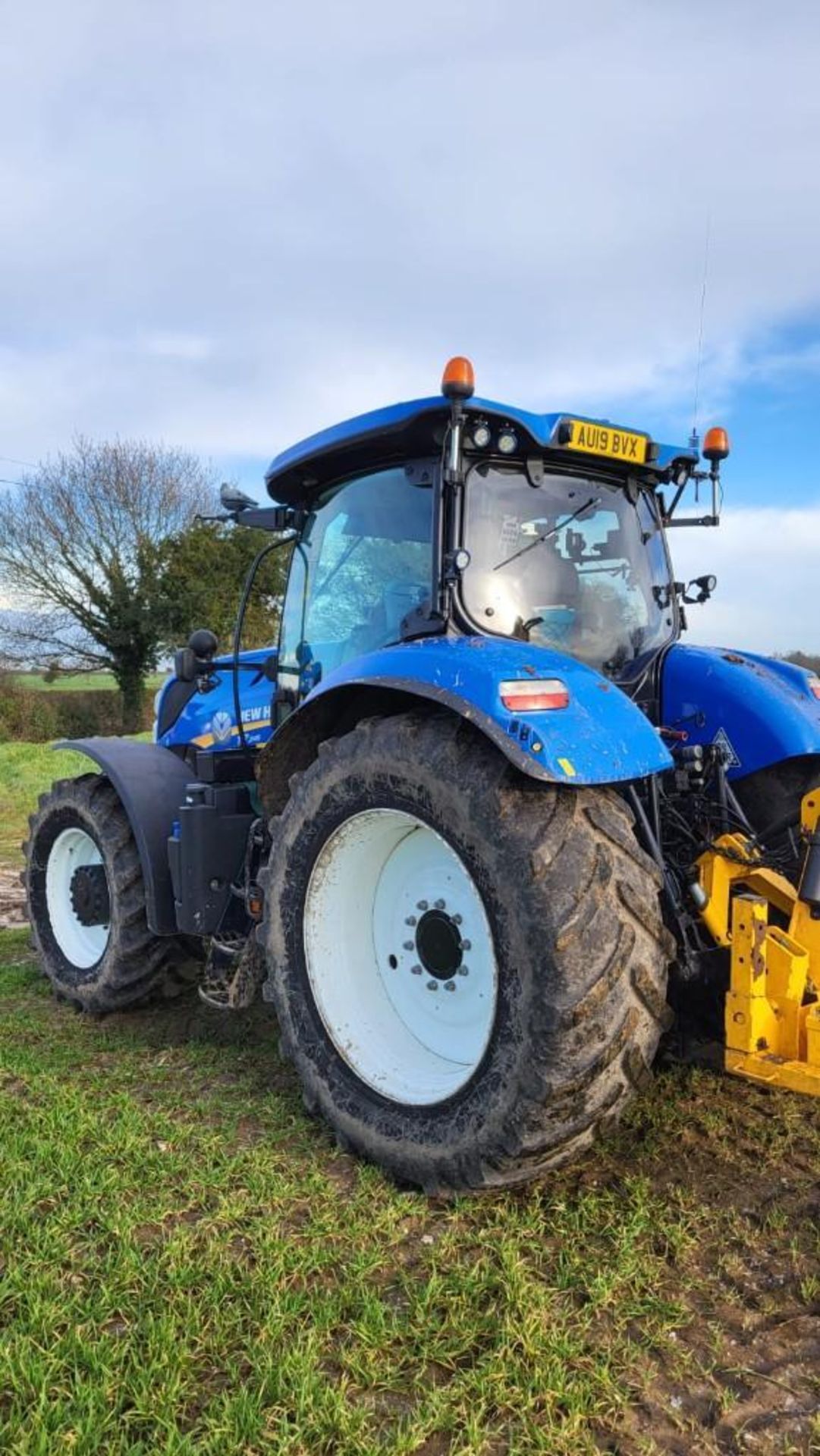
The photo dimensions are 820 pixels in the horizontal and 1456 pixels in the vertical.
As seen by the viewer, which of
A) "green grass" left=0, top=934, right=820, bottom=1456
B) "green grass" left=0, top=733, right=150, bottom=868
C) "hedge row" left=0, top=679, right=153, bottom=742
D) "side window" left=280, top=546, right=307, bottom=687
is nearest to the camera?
"green grass" left=0, top=934, right=820, bottom=1456

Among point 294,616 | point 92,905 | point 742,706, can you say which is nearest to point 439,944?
point 742,706

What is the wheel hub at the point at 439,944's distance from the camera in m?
3.04

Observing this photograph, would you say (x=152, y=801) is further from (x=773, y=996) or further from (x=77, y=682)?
(x=77, y=682)

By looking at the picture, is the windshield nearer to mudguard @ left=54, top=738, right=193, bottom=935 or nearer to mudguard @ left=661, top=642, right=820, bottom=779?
mudguard @ left=661, top=642, right=820, bottom=779

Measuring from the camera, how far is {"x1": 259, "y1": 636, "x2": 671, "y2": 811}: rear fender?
8.41 feet

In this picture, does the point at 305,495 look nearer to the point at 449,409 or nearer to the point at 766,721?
the point at 449,409

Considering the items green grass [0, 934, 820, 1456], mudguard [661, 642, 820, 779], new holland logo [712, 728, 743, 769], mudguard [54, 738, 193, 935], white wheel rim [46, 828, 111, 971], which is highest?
mudguard [661, 642, 820, 779]

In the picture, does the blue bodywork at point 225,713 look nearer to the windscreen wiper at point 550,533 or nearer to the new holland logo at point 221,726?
the new holland logo at point 221,726

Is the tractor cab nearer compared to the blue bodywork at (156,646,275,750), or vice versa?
the tractor cab

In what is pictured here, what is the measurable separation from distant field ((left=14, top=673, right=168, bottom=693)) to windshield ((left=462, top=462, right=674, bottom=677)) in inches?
930

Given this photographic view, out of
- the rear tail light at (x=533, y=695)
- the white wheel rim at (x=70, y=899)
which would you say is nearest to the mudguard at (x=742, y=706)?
the rear tail light at (x=533, y=695)

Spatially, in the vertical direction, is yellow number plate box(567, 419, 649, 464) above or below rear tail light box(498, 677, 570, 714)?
above

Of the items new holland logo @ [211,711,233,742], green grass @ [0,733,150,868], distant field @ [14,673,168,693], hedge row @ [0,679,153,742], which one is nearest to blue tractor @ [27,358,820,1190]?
new holland logo @ [211,711,233,742]

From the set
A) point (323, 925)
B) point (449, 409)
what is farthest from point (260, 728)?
point (449, 409)
